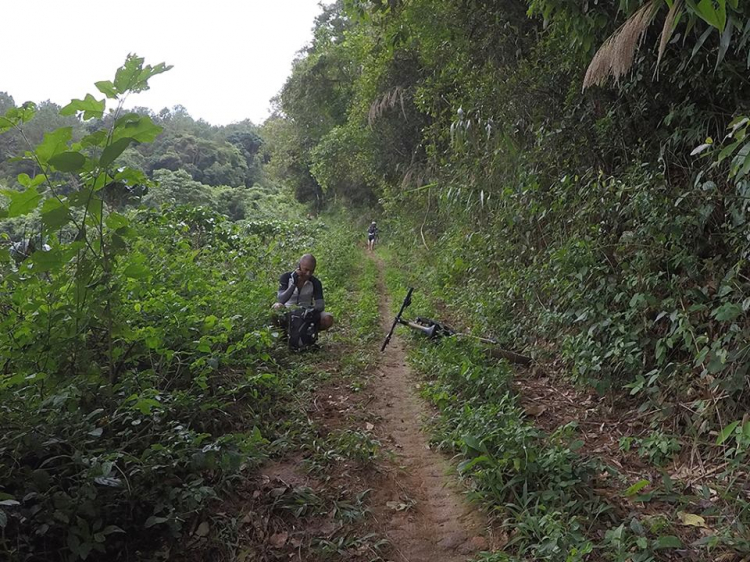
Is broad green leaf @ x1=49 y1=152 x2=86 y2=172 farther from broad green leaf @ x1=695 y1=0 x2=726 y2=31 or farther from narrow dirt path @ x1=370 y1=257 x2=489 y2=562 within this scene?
broad green leaf @ x1=695 y1=0 x2=726 y2=31

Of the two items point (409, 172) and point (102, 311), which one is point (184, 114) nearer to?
point (409, 172)

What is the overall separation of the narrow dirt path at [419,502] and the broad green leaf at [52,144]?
260cm

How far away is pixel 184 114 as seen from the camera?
226ft

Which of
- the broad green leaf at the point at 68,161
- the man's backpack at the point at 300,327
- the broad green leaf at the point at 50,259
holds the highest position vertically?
the broad green leaf at the point at 68,161

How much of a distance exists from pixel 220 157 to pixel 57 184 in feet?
121

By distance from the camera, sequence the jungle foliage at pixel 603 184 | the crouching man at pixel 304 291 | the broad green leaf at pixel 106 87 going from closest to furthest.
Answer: the broad green leaf at pixel 106 87 < the jungle foliage at pixel 603 184 < the crouching man at pixel 304 291

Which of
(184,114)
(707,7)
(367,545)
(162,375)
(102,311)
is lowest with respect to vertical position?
(367,545)

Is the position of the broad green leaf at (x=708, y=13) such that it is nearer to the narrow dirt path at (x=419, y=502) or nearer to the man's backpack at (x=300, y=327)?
the narrow dirt path at (x=419, y=502)

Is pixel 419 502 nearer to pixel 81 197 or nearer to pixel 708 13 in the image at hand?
pixel 81 197

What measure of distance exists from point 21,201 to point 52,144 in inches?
12.0

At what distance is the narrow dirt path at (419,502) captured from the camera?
2.62 meters

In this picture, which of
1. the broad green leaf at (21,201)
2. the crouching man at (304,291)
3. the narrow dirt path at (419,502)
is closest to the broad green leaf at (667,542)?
the narrow dirt path at (419,502)

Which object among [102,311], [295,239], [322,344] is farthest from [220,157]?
[102,311]

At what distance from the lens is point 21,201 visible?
2244 millimetres
